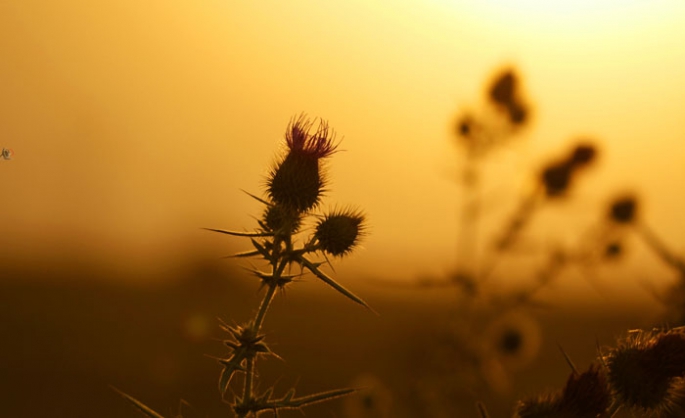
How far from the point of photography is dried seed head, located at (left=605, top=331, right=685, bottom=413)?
2746 millimetres

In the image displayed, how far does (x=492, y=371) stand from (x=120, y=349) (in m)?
11.5

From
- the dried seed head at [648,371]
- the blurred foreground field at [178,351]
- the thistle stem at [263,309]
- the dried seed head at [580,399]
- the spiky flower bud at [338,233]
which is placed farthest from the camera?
the blurred foreground field at [178,351]

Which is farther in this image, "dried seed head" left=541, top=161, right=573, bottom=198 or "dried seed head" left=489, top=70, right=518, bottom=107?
"dried seed head" left=489, top=70, right=518, bottom=107

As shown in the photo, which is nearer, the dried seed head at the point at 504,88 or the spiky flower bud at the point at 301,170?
the spiky flower bud at the point at 301,170

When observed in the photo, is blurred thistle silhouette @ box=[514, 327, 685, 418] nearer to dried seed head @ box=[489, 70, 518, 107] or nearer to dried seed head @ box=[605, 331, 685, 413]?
dried seed head @ box=[605, 331, 685, 413]

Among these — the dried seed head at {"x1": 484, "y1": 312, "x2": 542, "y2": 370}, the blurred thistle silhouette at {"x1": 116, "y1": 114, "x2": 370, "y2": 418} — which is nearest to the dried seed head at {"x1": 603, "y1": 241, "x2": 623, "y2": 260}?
the dried seed head at {"x1": 484, "y1": 312, "x2": 542, "y2": 370}

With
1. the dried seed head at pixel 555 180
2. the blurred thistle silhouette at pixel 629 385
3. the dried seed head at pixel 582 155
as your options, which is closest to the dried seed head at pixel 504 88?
the dried seed head at pixel 555 180

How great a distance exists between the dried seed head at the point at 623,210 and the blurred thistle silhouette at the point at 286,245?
17.4 feet

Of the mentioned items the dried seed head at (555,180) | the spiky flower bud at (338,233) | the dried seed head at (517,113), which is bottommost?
the spiky flower bud at (338,233)

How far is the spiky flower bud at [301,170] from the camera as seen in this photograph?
361 centimetres

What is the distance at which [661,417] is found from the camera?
2.89 m

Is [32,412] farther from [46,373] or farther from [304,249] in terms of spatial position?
[304,249]

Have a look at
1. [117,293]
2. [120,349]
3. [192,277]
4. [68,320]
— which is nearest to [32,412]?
[120,349]

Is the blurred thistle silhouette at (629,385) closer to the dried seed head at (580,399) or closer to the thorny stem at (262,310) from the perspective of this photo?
the dried seed head at (580,399)
